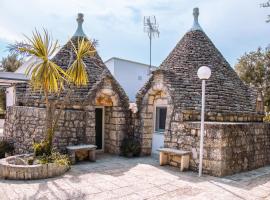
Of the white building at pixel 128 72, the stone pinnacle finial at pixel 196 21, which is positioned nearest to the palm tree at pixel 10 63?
the white building at pixel 128 72

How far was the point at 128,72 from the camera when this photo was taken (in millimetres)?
18469

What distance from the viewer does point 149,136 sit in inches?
387

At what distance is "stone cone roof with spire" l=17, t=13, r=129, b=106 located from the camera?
9.20 meters

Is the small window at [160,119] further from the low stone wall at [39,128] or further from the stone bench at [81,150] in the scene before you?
the low stone wall at [39,128]

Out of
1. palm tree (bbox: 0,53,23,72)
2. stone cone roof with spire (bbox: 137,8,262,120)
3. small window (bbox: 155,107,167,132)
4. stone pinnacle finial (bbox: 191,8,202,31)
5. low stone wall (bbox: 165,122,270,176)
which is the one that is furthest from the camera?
palm tree (bbox: 0,53,23,72)

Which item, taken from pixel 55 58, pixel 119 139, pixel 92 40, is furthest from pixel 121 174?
pixel 55 58

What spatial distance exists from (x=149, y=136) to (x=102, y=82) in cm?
→ 276

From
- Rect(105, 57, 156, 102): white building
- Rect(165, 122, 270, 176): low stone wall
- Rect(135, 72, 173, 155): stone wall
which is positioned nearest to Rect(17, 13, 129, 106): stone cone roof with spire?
Rect(135, 72, 173, 155): stone wall

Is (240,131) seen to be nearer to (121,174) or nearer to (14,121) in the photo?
(121,174)

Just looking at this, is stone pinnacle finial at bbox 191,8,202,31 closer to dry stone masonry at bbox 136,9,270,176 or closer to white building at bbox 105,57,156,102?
dry stone masonry at bbox 136,9,270,176

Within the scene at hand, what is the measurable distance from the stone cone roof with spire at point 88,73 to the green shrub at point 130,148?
1604 millimetres

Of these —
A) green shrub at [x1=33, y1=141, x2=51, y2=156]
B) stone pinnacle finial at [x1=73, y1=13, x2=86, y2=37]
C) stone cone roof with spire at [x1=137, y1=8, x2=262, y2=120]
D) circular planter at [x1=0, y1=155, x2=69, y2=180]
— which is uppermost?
stone pinnacle finial at [x1=73, y1=13, x2=86, y2=37]

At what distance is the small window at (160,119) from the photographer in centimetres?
977

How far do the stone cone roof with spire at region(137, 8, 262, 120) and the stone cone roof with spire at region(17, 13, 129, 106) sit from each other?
5.16 feet
